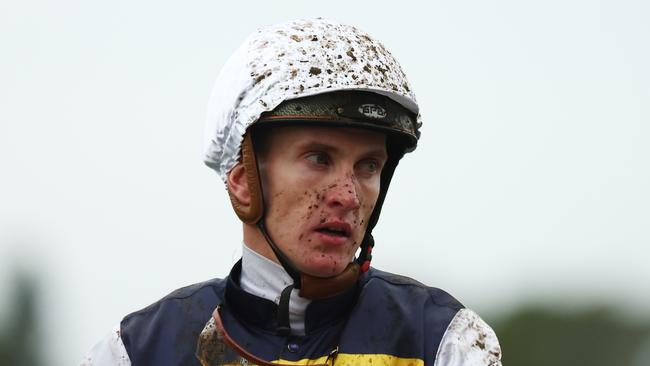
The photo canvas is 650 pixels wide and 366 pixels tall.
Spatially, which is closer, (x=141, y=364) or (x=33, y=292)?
(x=141, y=364)

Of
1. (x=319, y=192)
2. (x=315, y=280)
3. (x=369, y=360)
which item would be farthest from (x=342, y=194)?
(x=369, y=360)

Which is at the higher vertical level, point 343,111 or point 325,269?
point 343,111

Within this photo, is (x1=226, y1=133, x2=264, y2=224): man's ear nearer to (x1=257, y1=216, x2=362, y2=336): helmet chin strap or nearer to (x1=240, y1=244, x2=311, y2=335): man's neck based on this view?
(x1=257, y1=216, x2=362, y2=336): helmet chin strap

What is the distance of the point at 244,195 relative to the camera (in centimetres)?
726

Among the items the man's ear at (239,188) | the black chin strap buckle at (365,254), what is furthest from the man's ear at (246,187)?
the black chin strap buckle at (365,254)

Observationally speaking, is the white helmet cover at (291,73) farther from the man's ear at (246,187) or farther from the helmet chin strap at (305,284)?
the helmet chin strap at (305,284)

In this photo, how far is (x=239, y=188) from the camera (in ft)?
23.9

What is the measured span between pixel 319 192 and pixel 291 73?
450mm

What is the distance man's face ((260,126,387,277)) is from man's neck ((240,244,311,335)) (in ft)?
0.47

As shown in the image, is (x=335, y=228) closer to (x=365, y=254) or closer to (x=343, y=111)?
(x=365, y=254)

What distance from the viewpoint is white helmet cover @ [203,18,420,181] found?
23.3ft

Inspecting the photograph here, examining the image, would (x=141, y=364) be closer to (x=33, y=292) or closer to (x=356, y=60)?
(x=356, y=60)

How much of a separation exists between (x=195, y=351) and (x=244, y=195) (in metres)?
0.61

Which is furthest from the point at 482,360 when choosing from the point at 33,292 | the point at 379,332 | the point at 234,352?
the point at 33,292
